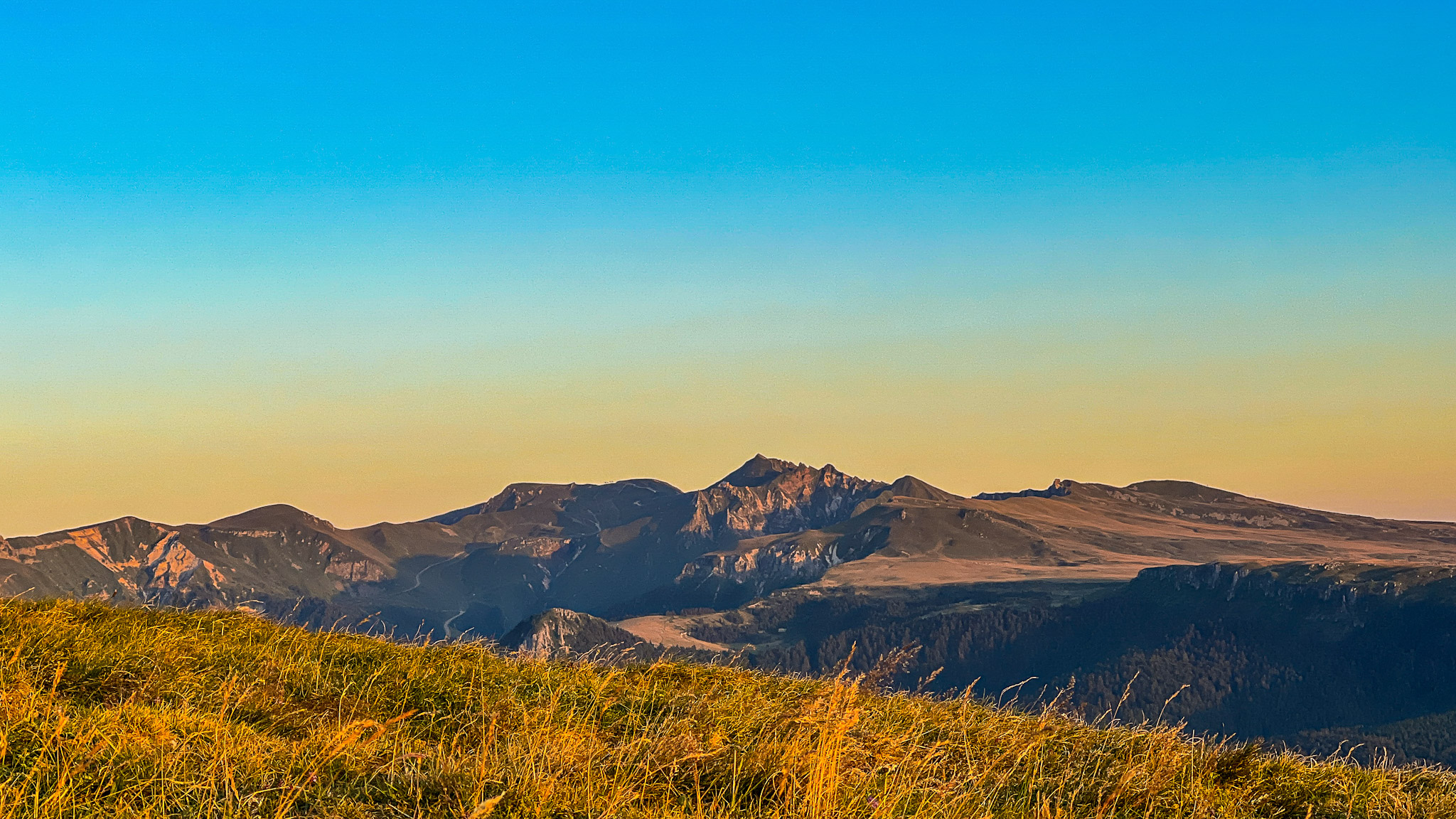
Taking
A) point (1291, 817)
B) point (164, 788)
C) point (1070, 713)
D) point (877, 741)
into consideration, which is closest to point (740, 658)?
point (1070, 713)

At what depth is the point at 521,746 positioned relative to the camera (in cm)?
839

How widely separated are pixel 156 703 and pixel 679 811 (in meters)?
5.23

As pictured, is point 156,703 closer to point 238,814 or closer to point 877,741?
point 238,814

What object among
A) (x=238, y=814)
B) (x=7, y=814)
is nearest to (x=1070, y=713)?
(x=238, y=814)

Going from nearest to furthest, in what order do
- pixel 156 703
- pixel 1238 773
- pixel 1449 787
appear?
pixel 156 703
pixel 1238 773
pixel 1449 787

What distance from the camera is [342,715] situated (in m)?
9.86

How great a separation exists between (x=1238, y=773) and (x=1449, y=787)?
324cm

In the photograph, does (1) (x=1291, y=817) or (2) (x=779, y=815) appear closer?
(2) (x=779, y=815)

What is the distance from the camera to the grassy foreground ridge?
23.9 ft

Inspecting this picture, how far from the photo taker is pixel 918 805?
8023 mm

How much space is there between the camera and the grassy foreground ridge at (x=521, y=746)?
287 inches

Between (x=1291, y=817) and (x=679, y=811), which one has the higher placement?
(x=679, y=811)

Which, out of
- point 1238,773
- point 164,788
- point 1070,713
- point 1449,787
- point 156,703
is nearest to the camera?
point 164,788

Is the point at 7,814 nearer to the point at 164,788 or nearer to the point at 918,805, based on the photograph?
Result: the point at 164,788
